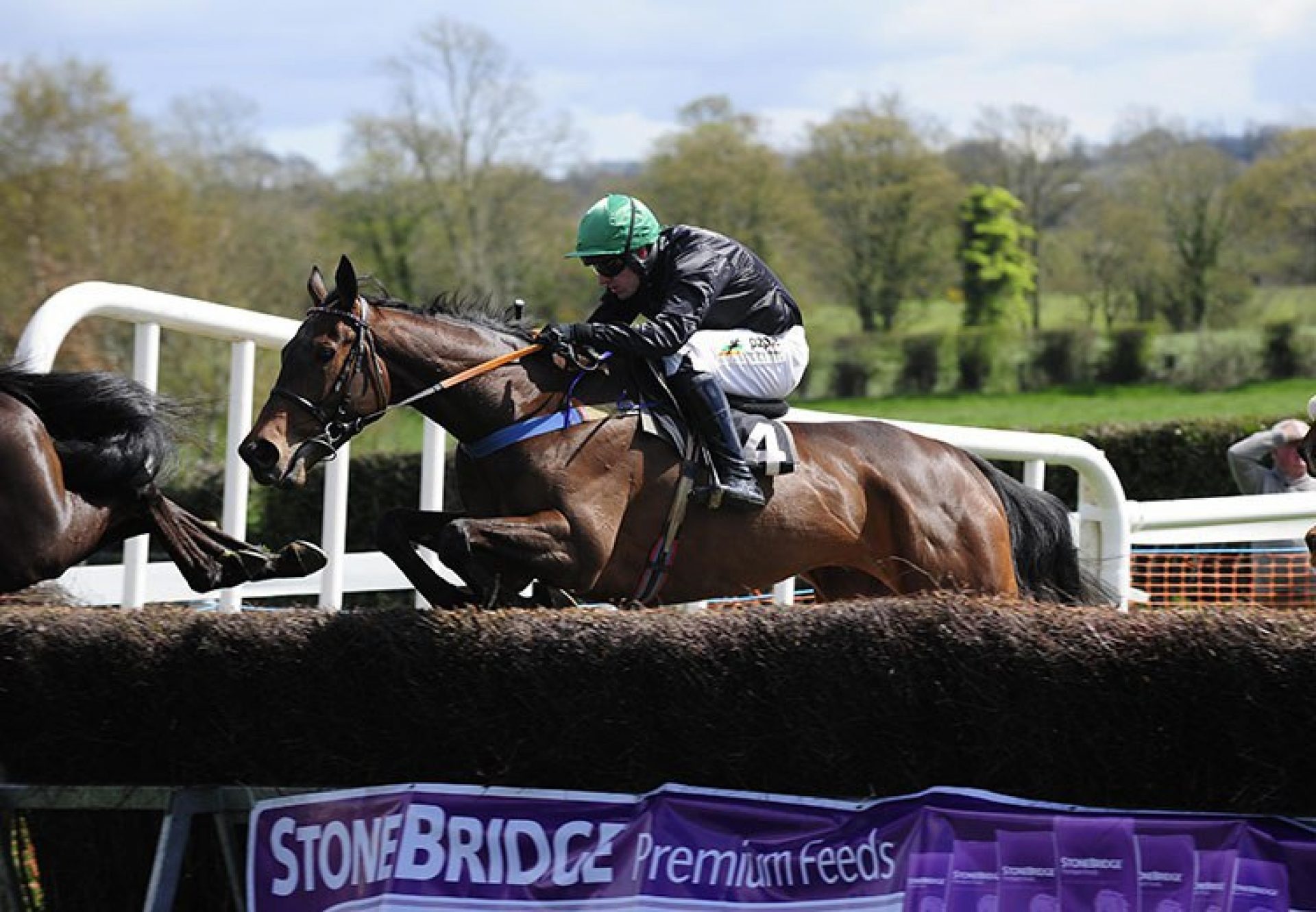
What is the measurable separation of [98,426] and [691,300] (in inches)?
75.2

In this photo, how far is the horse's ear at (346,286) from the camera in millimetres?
4977

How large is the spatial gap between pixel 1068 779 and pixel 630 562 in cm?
198

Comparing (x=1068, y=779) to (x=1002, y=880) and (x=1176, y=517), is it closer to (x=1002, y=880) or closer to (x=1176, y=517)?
(x=1002, y=880)

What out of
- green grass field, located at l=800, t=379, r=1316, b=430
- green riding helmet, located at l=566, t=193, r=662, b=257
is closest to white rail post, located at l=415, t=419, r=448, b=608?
green riding helmet, located at l=566, t=193, r=662, b=257

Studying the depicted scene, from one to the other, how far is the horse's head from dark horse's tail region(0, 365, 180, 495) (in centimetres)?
51

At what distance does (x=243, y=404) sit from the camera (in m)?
5.96

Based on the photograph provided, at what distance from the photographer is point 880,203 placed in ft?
142

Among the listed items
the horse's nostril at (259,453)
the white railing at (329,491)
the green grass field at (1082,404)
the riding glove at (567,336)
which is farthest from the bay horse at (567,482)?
the green grass field at (1082,404)

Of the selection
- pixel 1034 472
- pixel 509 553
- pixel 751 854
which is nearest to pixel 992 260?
pixel 1034 472

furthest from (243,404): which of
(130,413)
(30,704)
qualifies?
(30,704)

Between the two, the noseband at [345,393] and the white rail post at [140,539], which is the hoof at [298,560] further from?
the white rail post at [140,539]

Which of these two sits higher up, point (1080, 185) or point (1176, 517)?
point (1080, 185)

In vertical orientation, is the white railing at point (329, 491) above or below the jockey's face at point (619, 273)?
below

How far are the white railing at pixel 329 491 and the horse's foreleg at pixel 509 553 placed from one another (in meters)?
1.13
